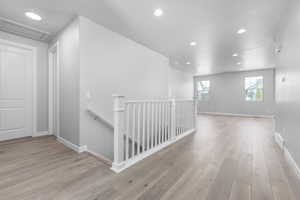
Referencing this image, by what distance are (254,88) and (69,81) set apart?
28.7 ft

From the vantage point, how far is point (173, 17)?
2445 millimetres

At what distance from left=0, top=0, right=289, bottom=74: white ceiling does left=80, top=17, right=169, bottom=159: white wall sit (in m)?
0.28

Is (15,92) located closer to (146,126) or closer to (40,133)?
(40,133)

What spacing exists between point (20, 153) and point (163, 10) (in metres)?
3.53

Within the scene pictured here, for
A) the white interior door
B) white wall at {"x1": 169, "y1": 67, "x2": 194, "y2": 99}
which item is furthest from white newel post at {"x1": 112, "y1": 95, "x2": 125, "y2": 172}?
white wall at {"x1": 169, "y1": 67, "x2": 194, "y2": 99}

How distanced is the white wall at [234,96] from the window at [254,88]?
0.16m

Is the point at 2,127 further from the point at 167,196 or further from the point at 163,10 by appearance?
the point at 163,10

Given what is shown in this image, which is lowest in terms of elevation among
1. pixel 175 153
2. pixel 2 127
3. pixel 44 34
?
pixel 175 153

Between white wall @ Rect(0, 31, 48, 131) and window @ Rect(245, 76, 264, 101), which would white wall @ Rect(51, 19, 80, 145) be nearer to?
white wall @ Rect(0, 31, 48, 131)

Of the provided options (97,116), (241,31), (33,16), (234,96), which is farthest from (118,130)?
(234,96)

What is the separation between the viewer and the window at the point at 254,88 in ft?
22.7

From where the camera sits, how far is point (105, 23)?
2611 millimetres

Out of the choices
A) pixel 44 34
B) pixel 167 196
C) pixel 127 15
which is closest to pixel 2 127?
pixel 44 34

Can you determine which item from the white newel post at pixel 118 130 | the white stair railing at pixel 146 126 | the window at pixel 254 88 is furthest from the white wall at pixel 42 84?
the window at pixel 254 88
